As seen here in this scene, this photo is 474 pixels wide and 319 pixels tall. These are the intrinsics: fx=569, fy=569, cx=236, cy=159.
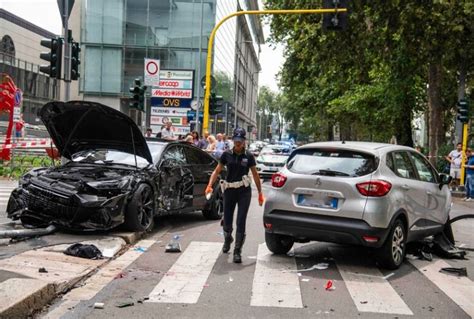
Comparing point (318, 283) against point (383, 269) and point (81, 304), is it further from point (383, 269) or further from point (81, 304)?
point (81, 304)

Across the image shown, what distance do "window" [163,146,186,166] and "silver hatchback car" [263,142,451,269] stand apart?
108 inches

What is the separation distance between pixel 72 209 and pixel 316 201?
342cm

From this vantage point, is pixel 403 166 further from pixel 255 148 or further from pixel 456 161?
pixel 255 148

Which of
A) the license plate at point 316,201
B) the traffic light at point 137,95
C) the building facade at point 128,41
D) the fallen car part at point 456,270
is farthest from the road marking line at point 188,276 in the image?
the building facade at point 128,41

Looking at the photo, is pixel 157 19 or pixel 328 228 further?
pixel 157 19

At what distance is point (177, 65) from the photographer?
41.8 metres

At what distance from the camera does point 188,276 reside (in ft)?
21.7

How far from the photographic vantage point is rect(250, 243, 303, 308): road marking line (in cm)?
564

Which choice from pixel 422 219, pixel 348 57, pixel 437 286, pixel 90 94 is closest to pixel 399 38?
pixel 348 57

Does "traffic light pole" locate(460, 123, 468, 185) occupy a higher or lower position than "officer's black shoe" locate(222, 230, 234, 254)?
higher

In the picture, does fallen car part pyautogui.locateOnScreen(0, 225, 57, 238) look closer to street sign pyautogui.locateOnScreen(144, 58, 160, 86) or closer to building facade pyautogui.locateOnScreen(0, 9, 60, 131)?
street sign pyautogui.locateOnScreen(144, 58, 160, 86)

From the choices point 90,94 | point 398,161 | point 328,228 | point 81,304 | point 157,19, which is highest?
point 157,19

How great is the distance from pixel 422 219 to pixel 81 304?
4.90 meters

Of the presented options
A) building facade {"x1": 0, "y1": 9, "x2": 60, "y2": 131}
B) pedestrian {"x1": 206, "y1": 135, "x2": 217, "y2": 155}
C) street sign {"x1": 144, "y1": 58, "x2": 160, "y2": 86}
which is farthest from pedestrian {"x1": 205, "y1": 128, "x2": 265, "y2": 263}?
building facade {"x1": 0, "y1": 9, "x2": 60, "y2": 131}
